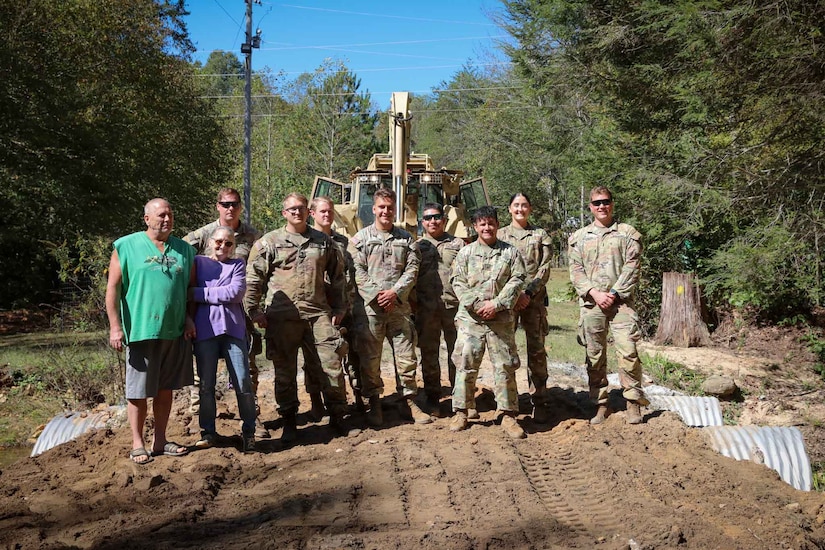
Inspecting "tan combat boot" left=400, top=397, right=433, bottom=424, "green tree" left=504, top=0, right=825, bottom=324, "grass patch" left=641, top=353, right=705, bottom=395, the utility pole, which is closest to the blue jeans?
"tan combat boot" left=400, top=397, right=433, bottom=424

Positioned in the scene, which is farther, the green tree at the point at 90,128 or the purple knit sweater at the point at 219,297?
the green tree at the point at 90,128

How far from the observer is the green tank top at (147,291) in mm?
5719

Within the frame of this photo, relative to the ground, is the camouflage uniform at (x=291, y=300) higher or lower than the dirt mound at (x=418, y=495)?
higher

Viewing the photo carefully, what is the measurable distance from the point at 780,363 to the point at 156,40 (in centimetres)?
1526

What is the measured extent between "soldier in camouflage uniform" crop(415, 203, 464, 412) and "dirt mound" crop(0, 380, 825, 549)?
2.83ft

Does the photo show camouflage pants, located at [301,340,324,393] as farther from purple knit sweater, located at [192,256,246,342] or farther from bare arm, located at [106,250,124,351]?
bare arm, located at [106,250,124,351]

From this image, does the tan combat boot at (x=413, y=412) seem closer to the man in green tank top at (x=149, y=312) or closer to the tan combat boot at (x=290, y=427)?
the tan combat boot at (x=290, y=427)

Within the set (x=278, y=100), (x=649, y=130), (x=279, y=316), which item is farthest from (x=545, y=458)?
(x=278, y=100)

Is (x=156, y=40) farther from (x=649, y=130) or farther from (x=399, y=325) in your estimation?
(x=399, y=325)

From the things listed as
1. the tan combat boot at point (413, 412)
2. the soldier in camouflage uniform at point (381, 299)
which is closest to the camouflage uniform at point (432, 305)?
the tan combat boot at point (413, 412)

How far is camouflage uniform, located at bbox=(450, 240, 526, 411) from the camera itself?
22.1 feet

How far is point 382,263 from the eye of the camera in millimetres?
7188

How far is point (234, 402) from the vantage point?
8328mm

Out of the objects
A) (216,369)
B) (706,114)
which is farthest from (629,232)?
(706,114)
